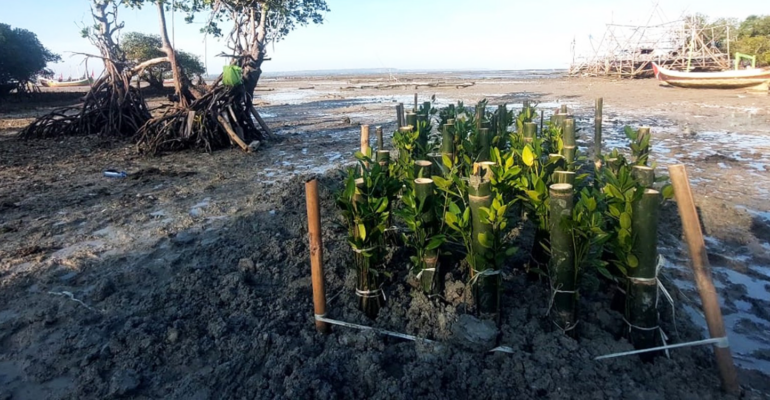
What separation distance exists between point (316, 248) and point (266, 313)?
0.76 m

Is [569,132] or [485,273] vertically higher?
[569,132]

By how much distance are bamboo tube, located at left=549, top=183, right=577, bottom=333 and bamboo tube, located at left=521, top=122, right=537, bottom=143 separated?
2.69m

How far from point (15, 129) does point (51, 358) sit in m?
14.5

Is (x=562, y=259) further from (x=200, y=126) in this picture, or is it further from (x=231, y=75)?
(x=231, y=75)

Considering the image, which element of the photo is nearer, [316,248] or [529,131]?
[316,248]

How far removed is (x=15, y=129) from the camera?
14.0m

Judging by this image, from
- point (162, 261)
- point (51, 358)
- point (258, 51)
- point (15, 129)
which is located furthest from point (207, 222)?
point (15, 129)

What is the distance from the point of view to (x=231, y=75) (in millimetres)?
10789

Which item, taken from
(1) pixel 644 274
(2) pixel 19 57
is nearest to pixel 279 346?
(1) pixel 644 274

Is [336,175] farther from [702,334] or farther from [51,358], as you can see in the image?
→ [702,334]

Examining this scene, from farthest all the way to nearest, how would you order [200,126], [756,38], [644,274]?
[756,38], [200,126], [644,274]

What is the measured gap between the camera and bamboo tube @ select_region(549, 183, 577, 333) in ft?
9.57

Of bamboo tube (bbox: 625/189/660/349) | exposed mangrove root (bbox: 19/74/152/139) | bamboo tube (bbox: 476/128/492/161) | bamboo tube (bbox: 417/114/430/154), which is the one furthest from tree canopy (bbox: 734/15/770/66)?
exposed mangrove root (bbox: 19/74/152/139)

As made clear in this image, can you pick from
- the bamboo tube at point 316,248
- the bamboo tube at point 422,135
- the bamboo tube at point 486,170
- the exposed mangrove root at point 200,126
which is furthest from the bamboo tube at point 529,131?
the exposed mangrove root at point 200,126
